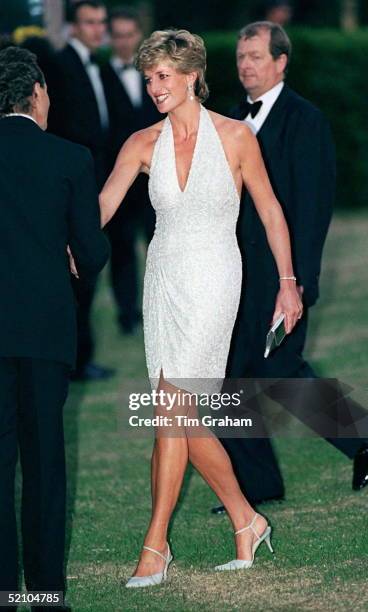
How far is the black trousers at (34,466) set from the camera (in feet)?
15.1

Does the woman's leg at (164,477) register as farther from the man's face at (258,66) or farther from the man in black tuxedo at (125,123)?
the man in black tuxedo at (125,123)

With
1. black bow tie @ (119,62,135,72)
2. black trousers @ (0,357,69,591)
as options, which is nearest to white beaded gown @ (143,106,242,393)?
black trousers @ (0,357,69,591)

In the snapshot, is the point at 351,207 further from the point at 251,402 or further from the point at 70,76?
the point at 251,402

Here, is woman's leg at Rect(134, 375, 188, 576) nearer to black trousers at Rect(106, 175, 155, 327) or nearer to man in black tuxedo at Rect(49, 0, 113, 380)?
man in black tuxedo at Rect(49, 0, 113, 380)

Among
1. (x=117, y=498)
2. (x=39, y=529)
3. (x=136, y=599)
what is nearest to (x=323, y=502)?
(x=117, y=498)

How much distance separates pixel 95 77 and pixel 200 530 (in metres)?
5.55

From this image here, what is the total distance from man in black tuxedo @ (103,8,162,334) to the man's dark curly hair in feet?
20.5

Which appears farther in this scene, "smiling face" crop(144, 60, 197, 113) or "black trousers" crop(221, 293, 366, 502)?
"black trousers" crop(221, 293, 366, 502)

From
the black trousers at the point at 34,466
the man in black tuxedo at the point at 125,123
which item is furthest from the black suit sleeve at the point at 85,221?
the man in black tuxedo at the point at 125,123

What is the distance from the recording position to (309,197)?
614 cm

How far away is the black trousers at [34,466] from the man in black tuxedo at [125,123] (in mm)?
6431

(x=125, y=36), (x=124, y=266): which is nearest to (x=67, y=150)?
(x=124, y=266)

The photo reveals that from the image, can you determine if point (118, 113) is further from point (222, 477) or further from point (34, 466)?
point (34, 466)

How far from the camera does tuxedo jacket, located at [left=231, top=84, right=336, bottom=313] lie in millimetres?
6141
